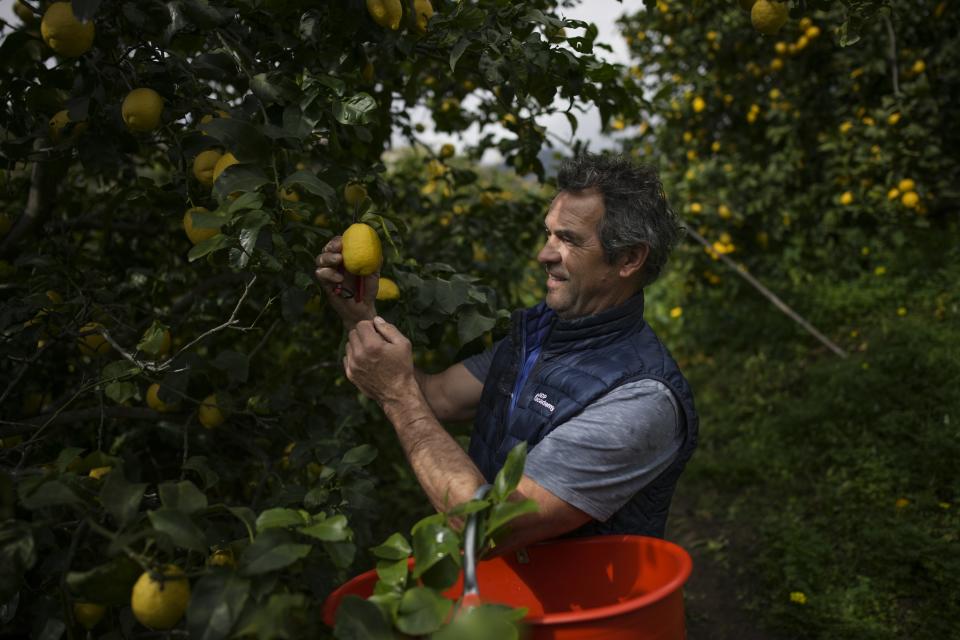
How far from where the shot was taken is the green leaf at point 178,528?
90 cm

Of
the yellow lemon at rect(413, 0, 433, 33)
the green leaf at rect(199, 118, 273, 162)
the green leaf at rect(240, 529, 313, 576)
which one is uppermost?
the yellow lemon at rect(413, 0, 433, 33)

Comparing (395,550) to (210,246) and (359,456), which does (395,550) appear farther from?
(210,246)

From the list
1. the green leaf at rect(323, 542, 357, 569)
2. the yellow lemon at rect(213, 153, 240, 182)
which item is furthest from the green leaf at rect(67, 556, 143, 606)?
the yellow lemon at rect(213, 153, 240, 182)

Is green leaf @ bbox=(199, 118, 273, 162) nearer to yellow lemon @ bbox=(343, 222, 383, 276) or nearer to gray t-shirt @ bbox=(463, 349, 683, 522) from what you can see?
yellow lemon @ bbox=(343, 222, 383, 276)

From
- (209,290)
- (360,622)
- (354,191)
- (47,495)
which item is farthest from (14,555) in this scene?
(209,290)

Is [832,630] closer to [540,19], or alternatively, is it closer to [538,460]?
[538,460]

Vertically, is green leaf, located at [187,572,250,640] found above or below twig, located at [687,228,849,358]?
above

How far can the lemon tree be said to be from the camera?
0.97 metres

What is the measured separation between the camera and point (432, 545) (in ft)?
3.09

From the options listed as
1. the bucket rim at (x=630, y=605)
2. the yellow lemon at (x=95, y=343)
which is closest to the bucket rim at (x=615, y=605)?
the bucket rim at (x=630, y=605)

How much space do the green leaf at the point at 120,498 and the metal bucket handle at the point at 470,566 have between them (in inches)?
14.9

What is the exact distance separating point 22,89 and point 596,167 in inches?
44.5

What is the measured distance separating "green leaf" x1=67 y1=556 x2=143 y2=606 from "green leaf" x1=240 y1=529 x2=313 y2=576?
5.9 inches

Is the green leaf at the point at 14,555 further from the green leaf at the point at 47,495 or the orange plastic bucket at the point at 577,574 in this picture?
the orange plastic bucket at the point at 577,574
